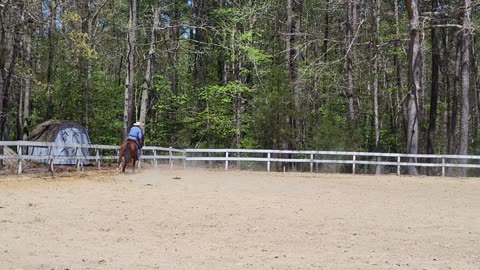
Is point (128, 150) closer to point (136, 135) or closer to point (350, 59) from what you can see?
point (136, 135)

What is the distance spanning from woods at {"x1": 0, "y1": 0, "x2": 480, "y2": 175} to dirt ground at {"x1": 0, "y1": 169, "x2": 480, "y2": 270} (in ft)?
35.8

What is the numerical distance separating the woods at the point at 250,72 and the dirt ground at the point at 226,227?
35.8 feet

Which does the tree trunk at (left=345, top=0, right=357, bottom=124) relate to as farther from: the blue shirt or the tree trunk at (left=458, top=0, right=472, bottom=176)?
the blue shirt

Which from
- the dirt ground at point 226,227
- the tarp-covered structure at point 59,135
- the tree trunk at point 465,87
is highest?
the tree trunk at point 465,87

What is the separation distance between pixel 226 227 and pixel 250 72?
2446 cm

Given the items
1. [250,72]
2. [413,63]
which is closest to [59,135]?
[250,72]

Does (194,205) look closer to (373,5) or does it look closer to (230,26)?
(230,26)

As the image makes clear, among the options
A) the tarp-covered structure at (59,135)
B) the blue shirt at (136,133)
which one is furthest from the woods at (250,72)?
the blue shirt at (136,133)

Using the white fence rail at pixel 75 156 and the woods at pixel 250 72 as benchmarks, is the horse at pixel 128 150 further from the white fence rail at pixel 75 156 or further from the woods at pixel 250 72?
the woods at pixel 250 72

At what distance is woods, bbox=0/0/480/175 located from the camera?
27047 mm

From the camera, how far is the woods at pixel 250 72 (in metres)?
27.0

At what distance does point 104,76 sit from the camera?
36.8 m

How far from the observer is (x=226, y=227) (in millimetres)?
9680

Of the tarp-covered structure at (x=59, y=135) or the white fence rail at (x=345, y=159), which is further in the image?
the white fence rail at (x=345, y=159)
